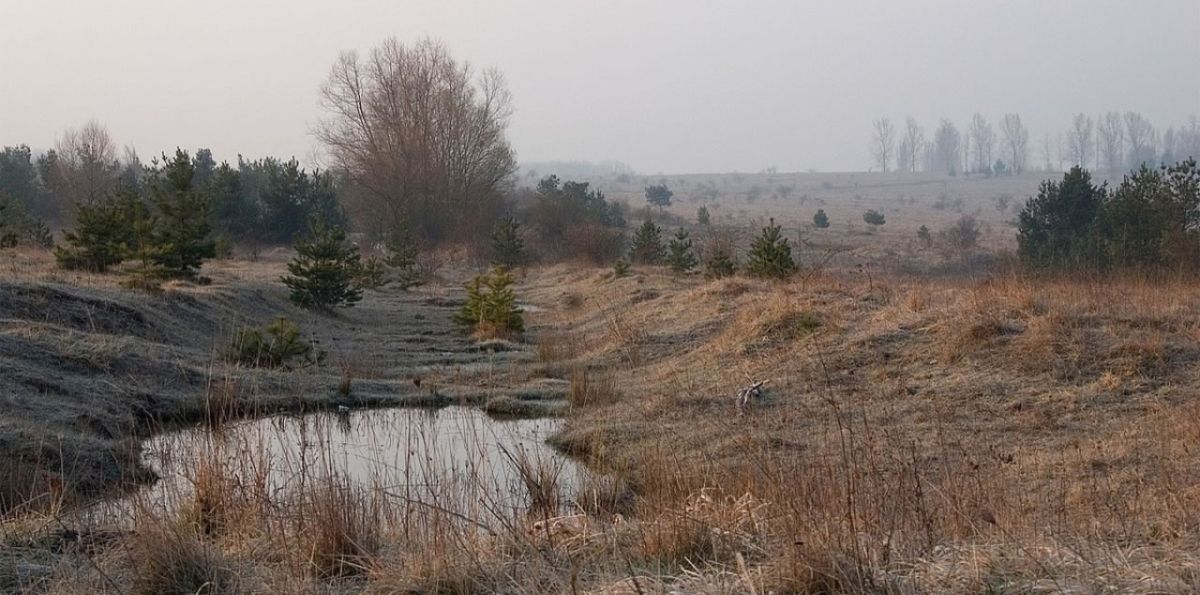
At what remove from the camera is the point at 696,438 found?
8.95m

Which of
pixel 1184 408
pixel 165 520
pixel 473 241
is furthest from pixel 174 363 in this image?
pixel 473 241

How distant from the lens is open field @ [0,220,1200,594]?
12.4 feet

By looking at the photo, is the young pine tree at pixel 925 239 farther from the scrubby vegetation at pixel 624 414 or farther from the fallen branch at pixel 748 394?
the fallen branch at pixel 748 394

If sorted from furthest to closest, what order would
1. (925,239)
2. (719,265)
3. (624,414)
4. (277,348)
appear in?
(925,239)
(719,265)
(277,348)
(624,414)

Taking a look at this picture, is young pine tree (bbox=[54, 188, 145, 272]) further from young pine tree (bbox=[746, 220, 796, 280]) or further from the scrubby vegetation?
young pine tree (bbox=[746, 220, 796, 280])

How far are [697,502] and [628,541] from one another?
451 millimetres

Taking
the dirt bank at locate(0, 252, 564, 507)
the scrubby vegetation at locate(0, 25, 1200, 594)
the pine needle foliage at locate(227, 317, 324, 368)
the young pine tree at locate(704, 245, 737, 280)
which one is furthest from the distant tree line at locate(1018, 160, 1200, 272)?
the pine needle foliage at locate(227, 317, 324, 368)

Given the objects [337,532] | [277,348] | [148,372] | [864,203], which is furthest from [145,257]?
[864,203]

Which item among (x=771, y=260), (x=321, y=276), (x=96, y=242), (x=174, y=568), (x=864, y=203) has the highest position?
(x=96, y=242)

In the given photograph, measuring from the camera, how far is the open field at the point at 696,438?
379 cm

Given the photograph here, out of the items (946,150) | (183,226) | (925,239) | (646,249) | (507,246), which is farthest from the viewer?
(946,150)

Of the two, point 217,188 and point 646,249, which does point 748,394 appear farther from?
point 217,188

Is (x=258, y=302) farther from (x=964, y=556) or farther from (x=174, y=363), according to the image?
(x=964, y=556)

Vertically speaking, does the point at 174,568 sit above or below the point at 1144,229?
below
